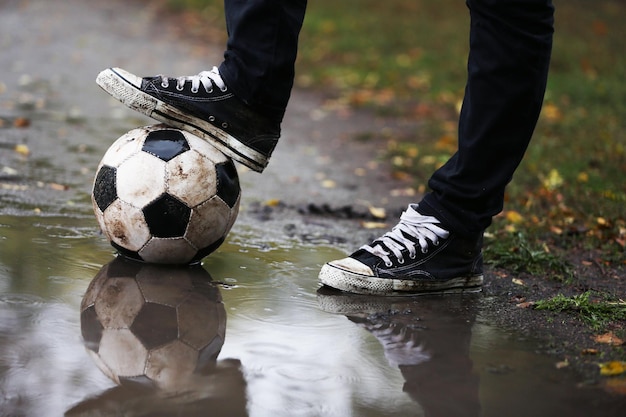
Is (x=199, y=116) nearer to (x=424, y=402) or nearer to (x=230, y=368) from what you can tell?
(x=230, y=368)

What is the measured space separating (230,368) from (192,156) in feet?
3.73

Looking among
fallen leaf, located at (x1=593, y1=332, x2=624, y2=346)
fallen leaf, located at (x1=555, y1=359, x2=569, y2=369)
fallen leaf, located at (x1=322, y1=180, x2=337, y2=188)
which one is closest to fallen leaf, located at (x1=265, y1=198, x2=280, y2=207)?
fallen leaf, located at (x1=322, y1=180, x2=337, y2=188)

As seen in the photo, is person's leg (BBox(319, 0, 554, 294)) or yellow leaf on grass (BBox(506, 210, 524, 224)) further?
yellow leaf on grass (BBox(506, 210, 524, 224))

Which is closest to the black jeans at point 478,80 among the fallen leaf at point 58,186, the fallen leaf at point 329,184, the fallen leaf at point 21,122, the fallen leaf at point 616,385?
the fallen leaf at point 616,385

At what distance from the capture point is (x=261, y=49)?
351 cm

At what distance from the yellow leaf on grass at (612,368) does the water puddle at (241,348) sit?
0.13 metres

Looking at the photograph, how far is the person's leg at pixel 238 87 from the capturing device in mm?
3510

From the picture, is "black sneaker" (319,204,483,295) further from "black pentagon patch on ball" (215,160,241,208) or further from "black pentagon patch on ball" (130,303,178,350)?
"black pentagon patch on ball" (130,303,178,350)

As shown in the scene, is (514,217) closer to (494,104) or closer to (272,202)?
(272,202)

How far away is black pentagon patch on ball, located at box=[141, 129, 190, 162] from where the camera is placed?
11.2 feet

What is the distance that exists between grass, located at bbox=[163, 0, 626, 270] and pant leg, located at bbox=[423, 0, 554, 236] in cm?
66

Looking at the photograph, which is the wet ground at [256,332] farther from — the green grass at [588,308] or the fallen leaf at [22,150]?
the green grass at [588,308]

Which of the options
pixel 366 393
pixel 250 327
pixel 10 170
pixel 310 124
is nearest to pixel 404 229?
pixel 250 327

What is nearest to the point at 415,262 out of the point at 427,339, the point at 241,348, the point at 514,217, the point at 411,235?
the point at 411,235
